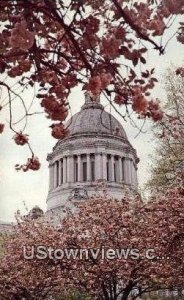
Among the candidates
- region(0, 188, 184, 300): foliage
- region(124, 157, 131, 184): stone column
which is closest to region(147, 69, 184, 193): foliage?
region(0, 188, 184, 300): foliage

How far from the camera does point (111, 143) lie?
65125 mm

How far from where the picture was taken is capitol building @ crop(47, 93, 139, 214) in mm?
62406

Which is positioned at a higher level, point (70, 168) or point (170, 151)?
point (70, 168)

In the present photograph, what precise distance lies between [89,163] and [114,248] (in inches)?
1646

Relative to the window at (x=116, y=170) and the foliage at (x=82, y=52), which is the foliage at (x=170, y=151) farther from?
the window at (x=116, y=170)

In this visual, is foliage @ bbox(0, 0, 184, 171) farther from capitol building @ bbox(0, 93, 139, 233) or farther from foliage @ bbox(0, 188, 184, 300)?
capitol building @ bbox(0, 93, 139, 233)

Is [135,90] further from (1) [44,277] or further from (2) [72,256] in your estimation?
(1) [44,277]

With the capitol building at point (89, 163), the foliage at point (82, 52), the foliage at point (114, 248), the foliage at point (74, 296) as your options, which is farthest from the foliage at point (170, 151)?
the capitol building at point (89, 163)

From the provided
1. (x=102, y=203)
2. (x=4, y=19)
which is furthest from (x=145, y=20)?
(x=102, y=203)

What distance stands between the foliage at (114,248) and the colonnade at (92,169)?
36.5 m

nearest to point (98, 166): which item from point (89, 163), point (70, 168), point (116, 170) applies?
point (89, 163)

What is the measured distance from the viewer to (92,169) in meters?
64.4

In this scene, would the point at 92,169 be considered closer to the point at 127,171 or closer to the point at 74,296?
the point at 127,171

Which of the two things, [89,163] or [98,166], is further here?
[89,163]
